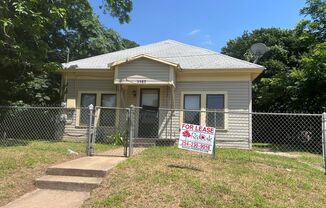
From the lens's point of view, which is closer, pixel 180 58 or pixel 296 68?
pixel 180 58

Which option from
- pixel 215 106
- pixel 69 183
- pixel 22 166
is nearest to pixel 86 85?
pixel 215 106

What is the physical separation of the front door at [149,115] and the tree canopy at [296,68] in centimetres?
694

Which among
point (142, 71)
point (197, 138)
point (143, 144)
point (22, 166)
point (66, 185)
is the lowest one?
point (66, 185)

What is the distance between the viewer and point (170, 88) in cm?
1628

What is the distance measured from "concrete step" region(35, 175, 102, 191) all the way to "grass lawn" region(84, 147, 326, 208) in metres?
0.32

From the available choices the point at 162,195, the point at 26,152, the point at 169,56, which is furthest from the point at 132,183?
the point at 169,56

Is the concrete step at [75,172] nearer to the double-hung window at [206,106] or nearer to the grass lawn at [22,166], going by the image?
the grass lawn at [22,166]

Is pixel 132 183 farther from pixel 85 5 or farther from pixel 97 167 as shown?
pixel 85 5

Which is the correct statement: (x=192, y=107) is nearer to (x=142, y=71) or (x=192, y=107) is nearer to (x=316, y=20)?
(x=142, y=71)

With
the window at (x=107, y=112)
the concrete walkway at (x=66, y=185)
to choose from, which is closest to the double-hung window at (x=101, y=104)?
the window at (x=107, y=112)

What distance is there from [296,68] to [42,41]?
50.5 ft

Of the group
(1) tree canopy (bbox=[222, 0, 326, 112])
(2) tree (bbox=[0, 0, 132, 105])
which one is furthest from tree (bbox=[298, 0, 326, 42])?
(2) tree (bbox=[0, 0, 132, 105])

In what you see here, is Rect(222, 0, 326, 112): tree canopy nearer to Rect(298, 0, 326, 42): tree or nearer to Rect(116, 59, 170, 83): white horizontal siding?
Rect(298, 0, 326, 42): tree

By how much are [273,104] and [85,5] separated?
503 inches
